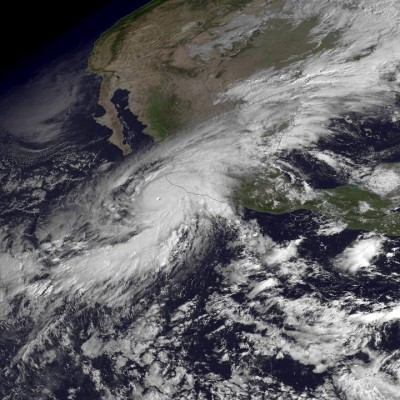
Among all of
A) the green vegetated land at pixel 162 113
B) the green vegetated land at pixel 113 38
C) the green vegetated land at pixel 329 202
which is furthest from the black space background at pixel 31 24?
the green vegetated land at pixel 329 202

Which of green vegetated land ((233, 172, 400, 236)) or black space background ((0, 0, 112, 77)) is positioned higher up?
black space background ((0, 0, 112, 77))

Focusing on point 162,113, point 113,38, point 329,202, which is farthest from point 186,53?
point 329,202

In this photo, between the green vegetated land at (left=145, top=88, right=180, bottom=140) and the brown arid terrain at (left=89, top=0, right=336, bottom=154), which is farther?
the brown arid terrain at (left=89, top=0, right=336, bottom=154)

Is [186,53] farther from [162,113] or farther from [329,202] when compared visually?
[329,202]

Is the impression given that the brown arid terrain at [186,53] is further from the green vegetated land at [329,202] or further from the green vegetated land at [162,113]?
the green vegetated land at [329,202]

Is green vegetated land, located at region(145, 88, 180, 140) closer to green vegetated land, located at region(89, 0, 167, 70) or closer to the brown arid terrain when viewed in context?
the brown arid terrain

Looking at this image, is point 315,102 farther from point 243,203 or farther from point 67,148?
point 67,148

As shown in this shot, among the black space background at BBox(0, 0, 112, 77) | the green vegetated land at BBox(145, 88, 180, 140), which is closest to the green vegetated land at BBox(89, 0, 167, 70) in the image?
the black space background at BBox(0, 0, 112, 77)

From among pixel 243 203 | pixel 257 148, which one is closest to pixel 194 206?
pixel 243 203
